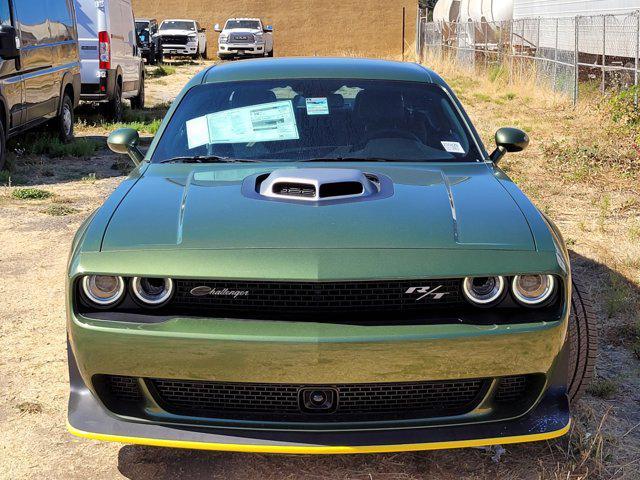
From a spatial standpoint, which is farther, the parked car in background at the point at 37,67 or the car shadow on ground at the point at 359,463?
the parked car in background at the point at 37,67

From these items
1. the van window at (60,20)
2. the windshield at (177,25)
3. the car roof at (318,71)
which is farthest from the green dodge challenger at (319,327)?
the windshield at (177,25)

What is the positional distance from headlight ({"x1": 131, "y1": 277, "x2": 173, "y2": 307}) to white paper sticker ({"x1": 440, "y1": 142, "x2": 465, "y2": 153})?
5.86 feet

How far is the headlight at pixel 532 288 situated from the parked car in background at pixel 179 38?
1216 inches

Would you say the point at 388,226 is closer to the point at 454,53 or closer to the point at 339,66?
the point at 339,66

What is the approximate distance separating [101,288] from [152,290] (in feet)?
0.56

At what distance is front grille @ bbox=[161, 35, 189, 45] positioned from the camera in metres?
33.3

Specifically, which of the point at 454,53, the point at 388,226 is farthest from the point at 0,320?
the point at 454,53

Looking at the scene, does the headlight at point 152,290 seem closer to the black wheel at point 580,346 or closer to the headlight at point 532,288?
the headlight at point 532,288

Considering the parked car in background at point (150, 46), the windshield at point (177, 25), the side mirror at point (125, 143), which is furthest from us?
the windshield at point (177, 25)

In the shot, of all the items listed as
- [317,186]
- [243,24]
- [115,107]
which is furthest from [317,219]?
[243,24]

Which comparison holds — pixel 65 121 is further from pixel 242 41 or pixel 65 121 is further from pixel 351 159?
pixel 242 41

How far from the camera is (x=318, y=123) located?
4234 mm

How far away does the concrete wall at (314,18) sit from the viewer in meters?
38.7

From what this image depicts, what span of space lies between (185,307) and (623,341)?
276cm
